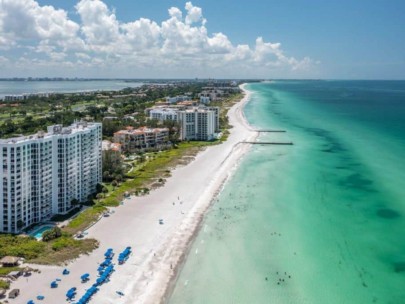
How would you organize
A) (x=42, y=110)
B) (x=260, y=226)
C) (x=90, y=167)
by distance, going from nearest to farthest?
1. (x=260, y=226)
2. (x=90, y=167)
3. (x=42, y=110)

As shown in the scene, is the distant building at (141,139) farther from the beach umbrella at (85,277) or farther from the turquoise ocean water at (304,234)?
the beach umbrella at (85,277)

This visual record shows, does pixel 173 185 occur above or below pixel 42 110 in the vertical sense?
below

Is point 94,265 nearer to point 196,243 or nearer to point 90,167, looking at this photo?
point 196,243

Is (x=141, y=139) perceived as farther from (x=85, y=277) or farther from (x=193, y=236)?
(x=85, y=277)

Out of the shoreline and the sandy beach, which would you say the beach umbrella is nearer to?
the sandy beach

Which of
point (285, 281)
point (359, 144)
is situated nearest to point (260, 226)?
point (285, 281)

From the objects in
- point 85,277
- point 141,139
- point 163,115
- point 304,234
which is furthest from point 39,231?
point 163,115

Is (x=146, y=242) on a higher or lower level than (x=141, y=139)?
lower
